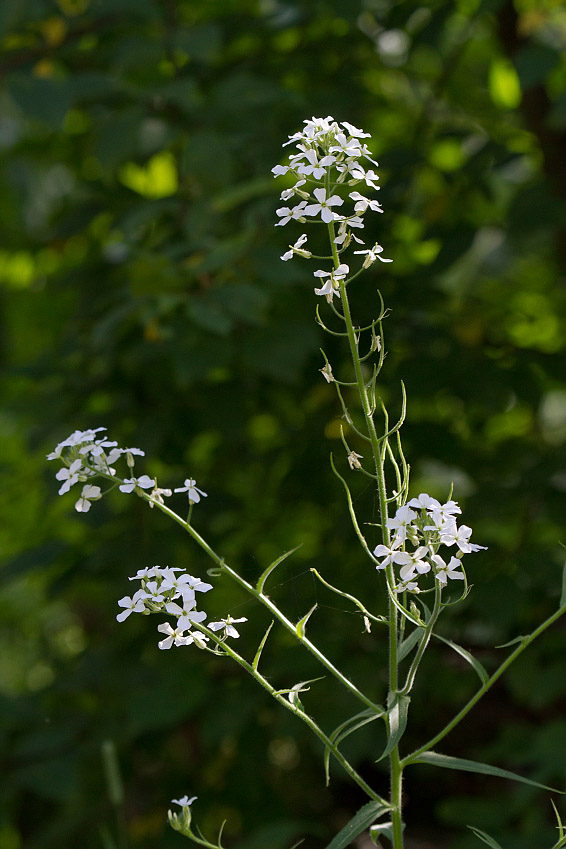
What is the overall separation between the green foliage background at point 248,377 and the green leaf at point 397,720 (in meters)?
0.62

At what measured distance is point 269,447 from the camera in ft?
5.09

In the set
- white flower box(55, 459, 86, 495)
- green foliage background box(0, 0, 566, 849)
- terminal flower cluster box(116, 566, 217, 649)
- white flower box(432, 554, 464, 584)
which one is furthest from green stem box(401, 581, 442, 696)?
green foliage background box(0, 0, 566, 849)

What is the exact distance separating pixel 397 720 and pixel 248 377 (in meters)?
0.97

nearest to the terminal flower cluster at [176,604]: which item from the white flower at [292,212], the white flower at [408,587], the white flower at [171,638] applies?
the white flower at [171,638]

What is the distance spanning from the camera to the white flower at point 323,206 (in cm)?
48

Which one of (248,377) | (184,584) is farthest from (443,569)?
(248,377)

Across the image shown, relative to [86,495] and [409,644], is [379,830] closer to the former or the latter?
[409,644]

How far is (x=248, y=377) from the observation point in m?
1.41

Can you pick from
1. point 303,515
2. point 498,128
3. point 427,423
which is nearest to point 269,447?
point 303,515

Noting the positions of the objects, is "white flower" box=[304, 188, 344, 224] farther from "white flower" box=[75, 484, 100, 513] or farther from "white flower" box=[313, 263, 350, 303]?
"white flower" box=[75, 484, 100, 513]

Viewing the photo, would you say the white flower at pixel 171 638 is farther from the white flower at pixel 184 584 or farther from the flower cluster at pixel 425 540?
the flower cluster at pixel 425 540

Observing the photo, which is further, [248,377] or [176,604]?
[248,377]

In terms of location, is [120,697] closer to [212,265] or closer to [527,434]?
[212,265]

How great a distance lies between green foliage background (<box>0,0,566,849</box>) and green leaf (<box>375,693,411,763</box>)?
62cm
